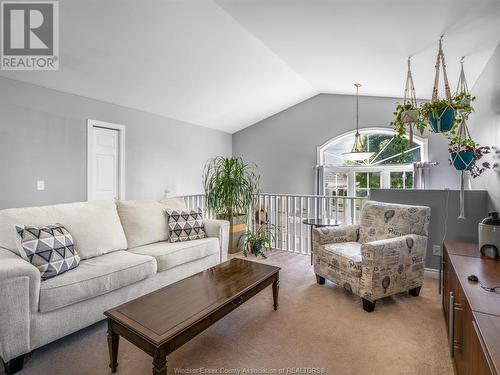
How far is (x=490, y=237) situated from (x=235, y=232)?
3.04 metres

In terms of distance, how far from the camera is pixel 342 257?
8.38 feet

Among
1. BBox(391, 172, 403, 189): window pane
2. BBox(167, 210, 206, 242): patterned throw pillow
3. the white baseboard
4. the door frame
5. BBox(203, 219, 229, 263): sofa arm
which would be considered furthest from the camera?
BBox(391, 172, 403, 189): window pane

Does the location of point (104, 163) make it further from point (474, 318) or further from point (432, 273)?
point (432, 273)

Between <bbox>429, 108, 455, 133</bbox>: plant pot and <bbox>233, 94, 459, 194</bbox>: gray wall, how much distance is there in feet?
9.72

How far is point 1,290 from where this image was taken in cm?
150

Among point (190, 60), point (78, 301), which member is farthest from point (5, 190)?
point (190, 60)

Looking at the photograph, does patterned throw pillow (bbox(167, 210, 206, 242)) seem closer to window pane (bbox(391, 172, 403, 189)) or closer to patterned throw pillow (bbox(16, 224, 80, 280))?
patterned throw pillow (bbox(16, 224, 80, 280))

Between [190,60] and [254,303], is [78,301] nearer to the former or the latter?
[254,303]

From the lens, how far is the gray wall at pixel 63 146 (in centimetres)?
306

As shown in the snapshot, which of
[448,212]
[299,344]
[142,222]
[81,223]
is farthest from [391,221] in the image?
[81,223]

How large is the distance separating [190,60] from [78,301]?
2944 mm

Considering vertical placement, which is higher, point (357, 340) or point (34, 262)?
point (34, 262)

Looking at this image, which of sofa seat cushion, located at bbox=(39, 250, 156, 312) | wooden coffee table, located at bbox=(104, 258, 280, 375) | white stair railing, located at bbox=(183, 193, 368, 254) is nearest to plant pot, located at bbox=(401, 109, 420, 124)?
wooden coffee table, located at bbox=(104, 258, 280, 375)

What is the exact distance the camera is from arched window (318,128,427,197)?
495 cm
